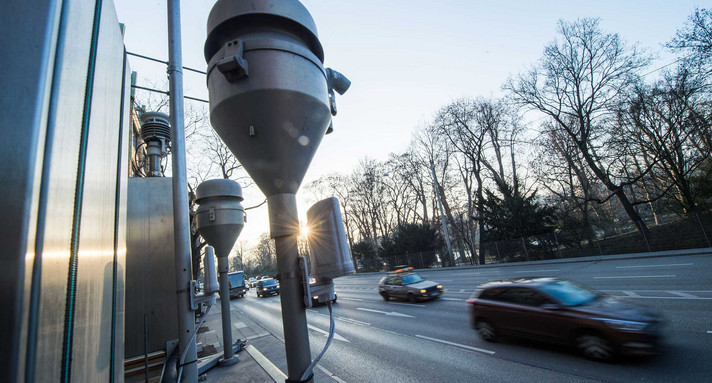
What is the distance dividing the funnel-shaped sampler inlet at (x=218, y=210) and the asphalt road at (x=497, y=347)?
151 inches

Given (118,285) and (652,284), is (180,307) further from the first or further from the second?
(652,284)

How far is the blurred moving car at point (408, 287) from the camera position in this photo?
13.6 metres

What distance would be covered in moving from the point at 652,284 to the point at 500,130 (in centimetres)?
2065

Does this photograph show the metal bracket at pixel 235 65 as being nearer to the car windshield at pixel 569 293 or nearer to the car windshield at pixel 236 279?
the car windshield at pixel 569 293


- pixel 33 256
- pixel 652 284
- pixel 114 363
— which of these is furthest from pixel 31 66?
pixel 652 284

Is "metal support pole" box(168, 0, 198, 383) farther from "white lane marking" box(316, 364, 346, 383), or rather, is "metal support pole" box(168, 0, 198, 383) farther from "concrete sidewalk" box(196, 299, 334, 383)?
"white lane marking" box(316, 364, 346, 383)

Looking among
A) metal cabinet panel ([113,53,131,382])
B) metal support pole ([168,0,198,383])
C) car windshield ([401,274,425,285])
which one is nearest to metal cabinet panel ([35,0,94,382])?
metal cabinet panel ([113,53,131,382])

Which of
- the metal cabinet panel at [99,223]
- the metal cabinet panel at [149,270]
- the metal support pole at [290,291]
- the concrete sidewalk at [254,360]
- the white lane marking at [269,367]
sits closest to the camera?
the metal cabinet panel at [99,223]

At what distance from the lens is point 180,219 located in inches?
162

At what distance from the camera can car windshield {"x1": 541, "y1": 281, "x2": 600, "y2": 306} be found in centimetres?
620

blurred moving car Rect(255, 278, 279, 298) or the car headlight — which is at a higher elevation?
blurred moving car Rect(255, 278, 279, 298)

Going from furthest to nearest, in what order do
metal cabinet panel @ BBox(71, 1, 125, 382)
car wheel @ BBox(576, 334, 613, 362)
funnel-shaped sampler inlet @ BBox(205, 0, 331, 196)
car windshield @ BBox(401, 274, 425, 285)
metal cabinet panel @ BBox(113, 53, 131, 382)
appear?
car windshield @ BBox(401, 274, 425, 285)
car wheel @ BBox(576, 334, 613, 362)
funnel-shaped sampler inlet @ BBox(205, 0, 331, 196)
metal cabinet panel @ BBox(113, 53, 131, 382)
metal cabinet panel @ BBox(71, 1, 125, 382)

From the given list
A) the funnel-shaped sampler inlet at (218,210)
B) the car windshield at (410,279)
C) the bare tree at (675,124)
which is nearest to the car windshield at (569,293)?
the funnel-shaped sampler inlet at (218,210)

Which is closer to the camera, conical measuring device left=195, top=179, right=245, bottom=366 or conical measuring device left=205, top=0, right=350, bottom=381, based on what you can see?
conical measuring device left=205, top=0, right=350, bottom=381
